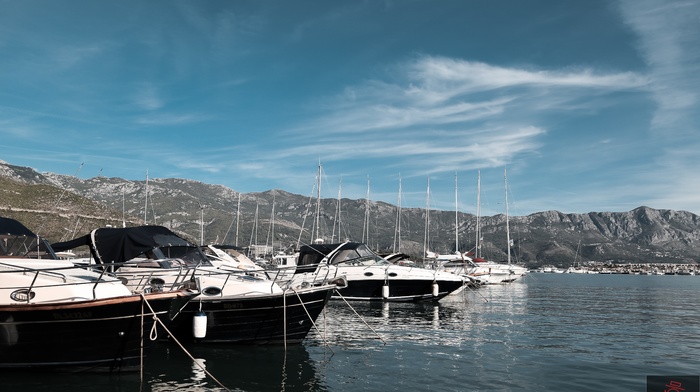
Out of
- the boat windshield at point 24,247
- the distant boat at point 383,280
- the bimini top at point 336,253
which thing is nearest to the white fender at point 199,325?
the boat windshield at point 24,247

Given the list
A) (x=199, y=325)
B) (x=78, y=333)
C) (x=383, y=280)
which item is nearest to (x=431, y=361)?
(x=199, y=325)

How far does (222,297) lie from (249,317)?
1.17 meters

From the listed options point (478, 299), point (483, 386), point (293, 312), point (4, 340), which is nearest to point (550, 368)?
point (483, 386)

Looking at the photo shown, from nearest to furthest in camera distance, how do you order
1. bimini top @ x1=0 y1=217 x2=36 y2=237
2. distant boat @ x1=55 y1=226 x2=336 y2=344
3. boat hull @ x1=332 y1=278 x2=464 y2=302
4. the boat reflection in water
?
the boat reflection in water
bimini top @ x1=0 y1=217 x2=36 y2=237
distant boat @ x1=55 y1=226 x2=336 y2=344
boat hull @ x1=332 y1=278 x2=464 y2=302

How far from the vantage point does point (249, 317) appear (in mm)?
17594

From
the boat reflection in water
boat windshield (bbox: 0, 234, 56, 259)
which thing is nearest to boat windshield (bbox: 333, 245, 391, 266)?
the boat reflection in water

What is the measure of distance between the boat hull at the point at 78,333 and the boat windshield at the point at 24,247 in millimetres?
3259

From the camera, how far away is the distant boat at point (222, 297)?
17188 mm

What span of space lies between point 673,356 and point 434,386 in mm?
10426

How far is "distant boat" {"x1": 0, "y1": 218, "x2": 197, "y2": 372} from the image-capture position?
41.2 ft

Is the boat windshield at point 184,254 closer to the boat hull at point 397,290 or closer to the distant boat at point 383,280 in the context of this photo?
the distant boat at point 383,280

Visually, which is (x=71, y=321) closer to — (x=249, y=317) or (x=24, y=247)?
(x=24, y=247)

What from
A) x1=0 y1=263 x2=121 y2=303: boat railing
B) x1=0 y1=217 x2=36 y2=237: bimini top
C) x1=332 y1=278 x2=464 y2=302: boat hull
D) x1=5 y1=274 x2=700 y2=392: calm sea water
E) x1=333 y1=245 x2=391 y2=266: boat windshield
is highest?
x1=0 y1=217 x2=36 y2=237: bimini top

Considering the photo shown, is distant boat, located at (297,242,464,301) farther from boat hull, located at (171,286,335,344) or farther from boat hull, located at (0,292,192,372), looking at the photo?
boat hull, located at (0,292,192,372)
